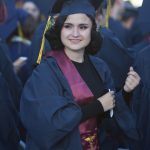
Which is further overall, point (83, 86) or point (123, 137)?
point (123, 137)

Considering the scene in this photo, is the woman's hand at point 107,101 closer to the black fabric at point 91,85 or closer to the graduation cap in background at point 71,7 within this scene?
the black fabric at point 91,85

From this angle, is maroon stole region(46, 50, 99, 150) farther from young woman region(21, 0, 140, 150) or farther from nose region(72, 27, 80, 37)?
nose region(72, 27, 80, 37)

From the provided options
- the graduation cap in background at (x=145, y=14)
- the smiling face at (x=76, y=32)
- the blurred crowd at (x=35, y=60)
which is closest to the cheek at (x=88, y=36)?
the smiling face at (x=76, y=32)

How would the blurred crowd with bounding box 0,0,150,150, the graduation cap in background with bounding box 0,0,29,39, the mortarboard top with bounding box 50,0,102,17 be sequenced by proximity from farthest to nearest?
the graduation cap in background with bounding box 0,0,29,39
the blurred crowd with bounding box 0,0,150,150
the mortarboard top with bounding box 50,0,102,17

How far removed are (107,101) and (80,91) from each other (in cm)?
20

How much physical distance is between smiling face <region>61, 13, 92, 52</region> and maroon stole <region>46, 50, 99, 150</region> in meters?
0.10

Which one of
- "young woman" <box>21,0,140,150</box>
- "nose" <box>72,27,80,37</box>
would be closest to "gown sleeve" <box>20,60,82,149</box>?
"young woman" <box>21,0,140,150</box>

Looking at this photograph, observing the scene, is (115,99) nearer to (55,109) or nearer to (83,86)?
(83,86)

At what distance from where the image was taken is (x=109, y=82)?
363 centimetres

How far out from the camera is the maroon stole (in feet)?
10.9

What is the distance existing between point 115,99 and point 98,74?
0.23m

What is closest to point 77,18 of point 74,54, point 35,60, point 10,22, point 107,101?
point 74,54

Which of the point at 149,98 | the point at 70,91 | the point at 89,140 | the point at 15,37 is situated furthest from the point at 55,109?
the point at 15,37

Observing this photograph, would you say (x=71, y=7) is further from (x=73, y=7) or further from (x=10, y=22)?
(x=10, y=22)
